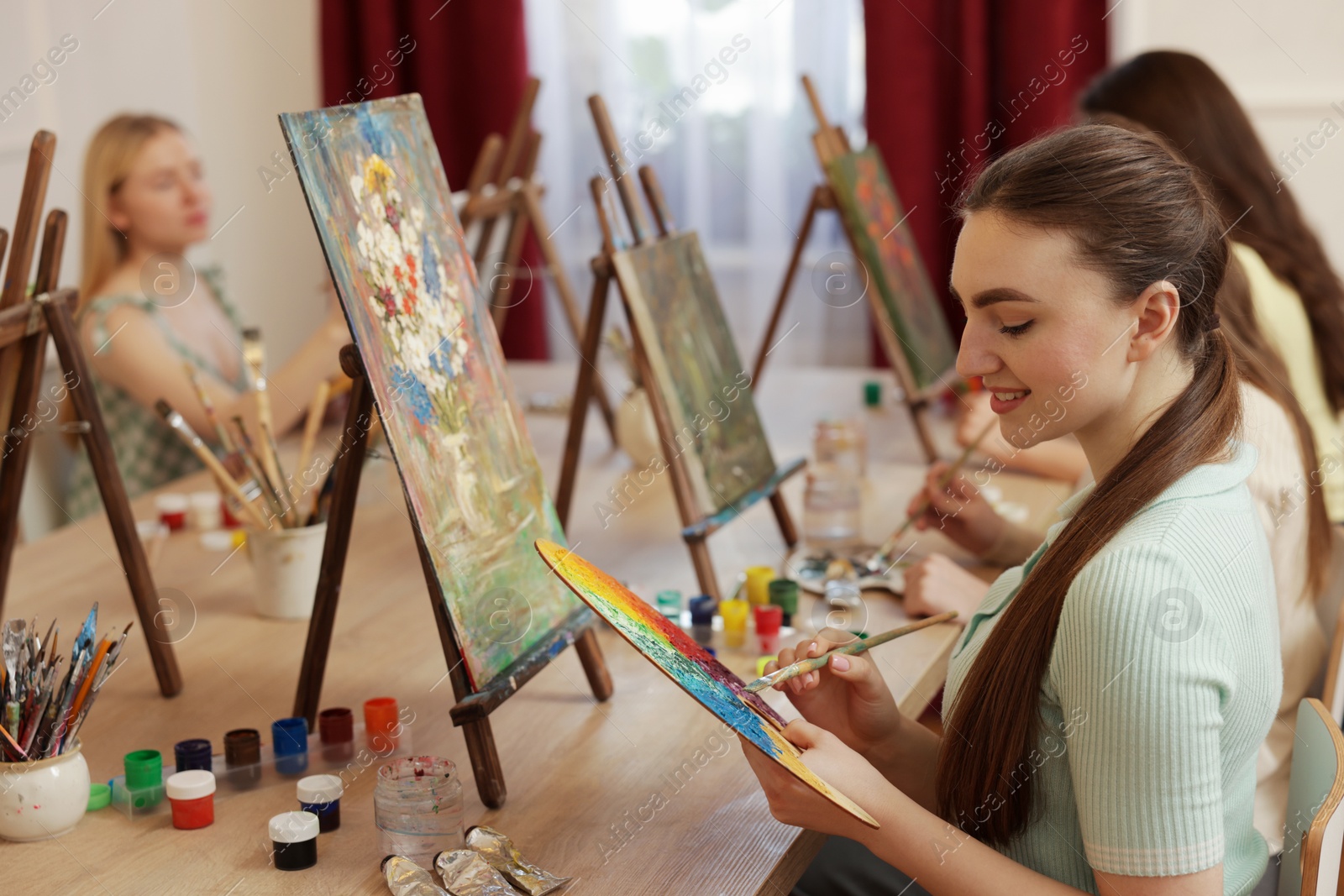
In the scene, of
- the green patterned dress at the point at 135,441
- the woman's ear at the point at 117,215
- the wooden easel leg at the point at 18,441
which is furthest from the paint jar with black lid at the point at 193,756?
the woman's ear at the point at 117,215

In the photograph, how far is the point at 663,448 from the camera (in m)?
1.75

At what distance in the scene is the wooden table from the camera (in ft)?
3.48

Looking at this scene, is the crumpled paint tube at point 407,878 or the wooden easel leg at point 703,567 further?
the wooden easel leg at point 703,567

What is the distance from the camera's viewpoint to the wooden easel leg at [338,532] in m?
1.20

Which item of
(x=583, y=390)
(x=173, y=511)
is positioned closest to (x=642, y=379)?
(x=583, y=390)

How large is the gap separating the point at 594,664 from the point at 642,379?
490mm

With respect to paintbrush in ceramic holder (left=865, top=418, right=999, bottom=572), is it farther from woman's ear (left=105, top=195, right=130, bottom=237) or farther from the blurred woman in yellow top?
woman's ear (left=105, top=195, right=130, bottom=237)

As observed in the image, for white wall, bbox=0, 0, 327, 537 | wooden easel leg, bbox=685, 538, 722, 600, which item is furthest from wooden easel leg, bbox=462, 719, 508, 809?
white wall, bbox=0, 0, 327, 537

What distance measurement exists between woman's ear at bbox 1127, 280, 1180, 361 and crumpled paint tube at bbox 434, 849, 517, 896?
0.64m

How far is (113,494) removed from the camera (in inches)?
57.4

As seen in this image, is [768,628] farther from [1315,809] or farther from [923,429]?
[923,429]

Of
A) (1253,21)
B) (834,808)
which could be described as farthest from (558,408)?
(1253,21)

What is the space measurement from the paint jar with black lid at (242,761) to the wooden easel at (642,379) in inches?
22.8

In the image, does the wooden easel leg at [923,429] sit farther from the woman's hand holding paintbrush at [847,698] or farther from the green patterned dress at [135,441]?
the green patterned dress at [135,441]
